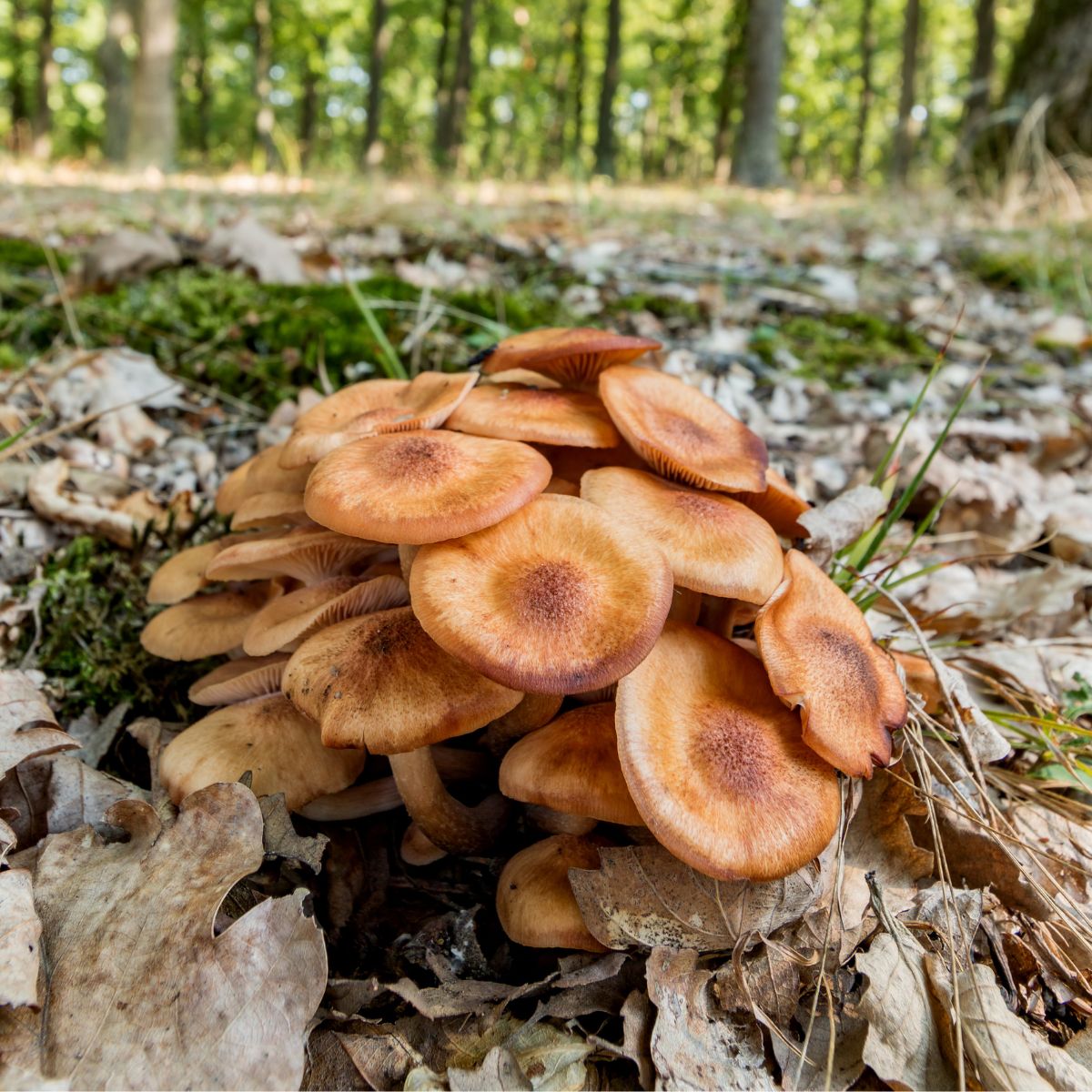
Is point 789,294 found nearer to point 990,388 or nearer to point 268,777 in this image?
point 990,388

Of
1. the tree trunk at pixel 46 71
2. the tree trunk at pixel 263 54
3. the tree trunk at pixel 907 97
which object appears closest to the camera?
the tree trunk at pixel 907 97

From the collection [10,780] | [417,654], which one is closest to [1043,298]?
[417,654]

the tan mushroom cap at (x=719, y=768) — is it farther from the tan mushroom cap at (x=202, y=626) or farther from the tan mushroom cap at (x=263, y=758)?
the tan mushroom cap at (x=202, y=626)

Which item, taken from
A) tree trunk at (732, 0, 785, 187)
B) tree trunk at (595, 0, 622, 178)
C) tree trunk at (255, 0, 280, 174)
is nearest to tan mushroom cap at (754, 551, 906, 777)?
tree trunk at (732, 0, 785, 187)

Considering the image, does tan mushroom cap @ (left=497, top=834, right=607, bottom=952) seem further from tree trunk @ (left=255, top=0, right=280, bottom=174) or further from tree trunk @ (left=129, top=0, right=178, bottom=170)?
tree trunk @ (left=255, top=0, right=280, bottom=174)

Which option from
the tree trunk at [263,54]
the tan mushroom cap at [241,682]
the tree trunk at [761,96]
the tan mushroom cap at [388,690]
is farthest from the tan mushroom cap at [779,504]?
the tree trunk at [263,54]
